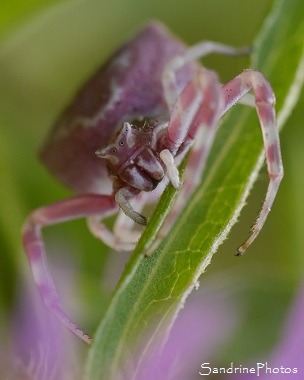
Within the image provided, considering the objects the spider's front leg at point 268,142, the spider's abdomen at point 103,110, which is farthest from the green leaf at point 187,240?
the spider's abdomen at point 103,110

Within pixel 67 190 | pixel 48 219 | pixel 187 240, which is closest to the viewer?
pixel 187 240

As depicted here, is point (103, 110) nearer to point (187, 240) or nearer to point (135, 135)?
point (135, 135)

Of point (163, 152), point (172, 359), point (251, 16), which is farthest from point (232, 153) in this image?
point (251, 16)

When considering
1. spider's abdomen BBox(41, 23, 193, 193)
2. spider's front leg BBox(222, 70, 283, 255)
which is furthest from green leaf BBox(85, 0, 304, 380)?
spider's abdomen BBox(41, 23, 193, 193)

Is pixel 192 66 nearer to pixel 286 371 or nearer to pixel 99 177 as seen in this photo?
pixel 99 177

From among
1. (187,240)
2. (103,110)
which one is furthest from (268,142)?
(103,110)

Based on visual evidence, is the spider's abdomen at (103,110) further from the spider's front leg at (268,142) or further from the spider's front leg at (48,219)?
the spider's front leg at (268,142)
